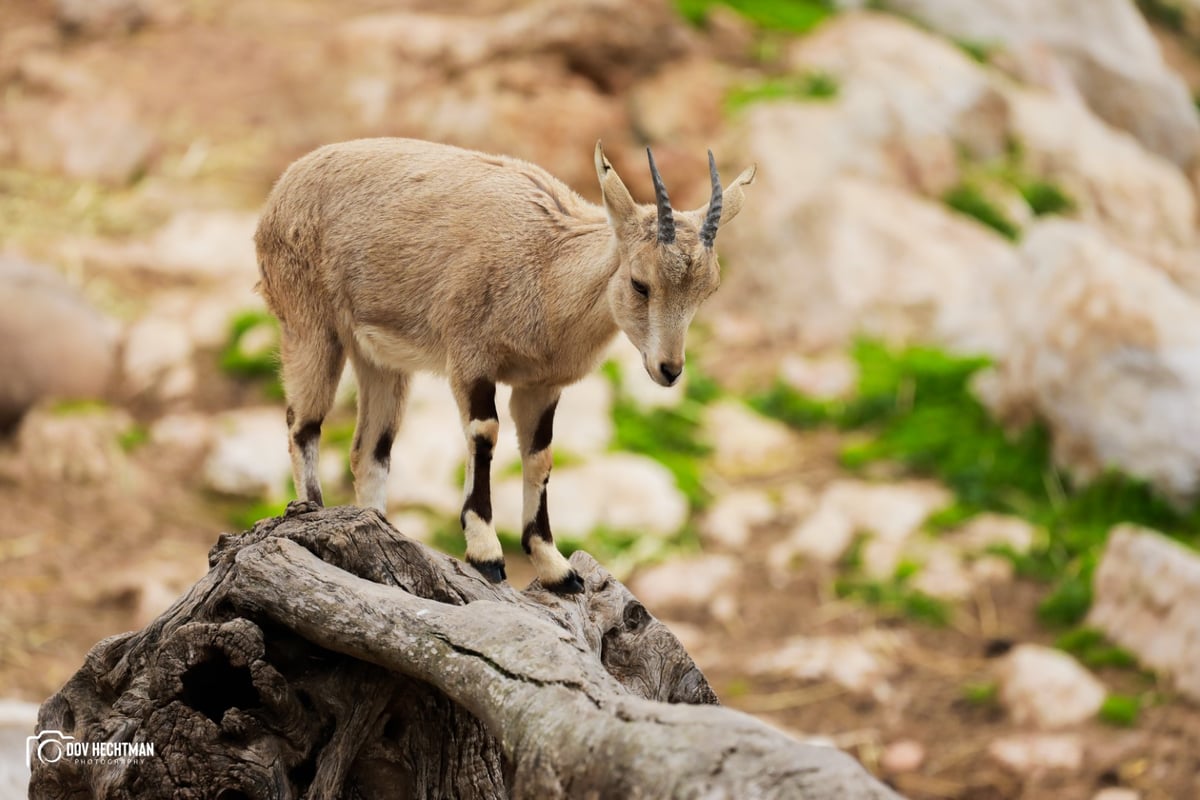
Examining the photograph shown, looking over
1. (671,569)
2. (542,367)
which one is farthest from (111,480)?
(542,367)

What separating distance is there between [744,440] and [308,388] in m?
8.26

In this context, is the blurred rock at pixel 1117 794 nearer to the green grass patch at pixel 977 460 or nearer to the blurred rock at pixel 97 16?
the green grass patch at pixel 977 460

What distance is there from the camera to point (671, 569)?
12.6 meters

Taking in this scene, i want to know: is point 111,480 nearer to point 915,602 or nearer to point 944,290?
point 915,602

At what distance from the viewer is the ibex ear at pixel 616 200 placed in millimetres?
5754

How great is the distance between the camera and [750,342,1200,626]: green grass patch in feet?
39.7

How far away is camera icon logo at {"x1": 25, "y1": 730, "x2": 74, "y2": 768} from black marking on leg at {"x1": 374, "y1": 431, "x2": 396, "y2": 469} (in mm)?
2277

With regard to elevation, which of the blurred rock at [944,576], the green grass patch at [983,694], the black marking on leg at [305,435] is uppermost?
the black marking on leg at [305,435]

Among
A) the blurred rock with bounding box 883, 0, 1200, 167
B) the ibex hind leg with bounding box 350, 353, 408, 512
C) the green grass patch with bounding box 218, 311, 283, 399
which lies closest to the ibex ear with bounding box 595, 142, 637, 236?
the ibex hind leg with bounding box 350, 353, 408, 512

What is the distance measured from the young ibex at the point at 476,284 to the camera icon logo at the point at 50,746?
183cm

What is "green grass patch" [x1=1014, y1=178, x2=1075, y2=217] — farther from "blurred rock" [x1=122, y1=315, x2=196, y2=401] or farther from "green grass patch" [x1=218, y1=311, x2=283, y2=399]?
"blurred rock" [x1=122, y1=315, x2=196, y2=401]

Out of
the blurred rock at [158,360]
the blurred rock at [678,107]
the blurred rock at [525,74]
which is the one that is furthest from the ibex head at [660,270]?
the blurred rock at [678,107]

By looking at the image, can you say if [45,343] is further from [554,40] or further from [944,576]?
[944,576]

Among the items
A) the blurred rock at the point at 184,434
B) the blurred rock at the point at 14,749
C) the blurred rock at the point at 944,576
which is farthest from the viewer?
the blurred rock at the point at 184,434
